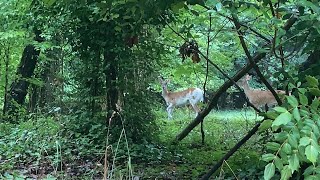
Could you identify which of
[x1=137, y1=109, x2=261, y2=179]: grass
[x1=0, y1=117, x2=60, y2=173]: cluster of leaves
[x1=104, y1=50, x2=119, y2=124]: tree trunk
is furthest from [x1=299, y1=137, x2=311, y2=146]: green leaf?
[x1=104, y1=50, x2=119, y2=124]: tree trunk

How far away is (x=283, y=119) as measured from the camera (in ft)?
5.97

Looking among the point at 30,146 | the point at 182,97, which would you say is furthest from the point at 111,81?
the point at 182,97

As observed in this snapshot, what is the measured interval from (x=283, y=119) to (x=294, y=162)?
0.16 metres

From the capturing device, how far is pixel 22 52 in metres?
9.99

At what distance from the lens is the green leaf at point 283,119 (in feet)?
5.92

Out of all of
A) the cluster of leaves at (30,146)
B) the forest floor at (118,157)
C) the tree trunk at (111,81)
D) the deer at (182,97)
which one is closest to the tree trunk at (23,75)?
the forest floor at (118,157)

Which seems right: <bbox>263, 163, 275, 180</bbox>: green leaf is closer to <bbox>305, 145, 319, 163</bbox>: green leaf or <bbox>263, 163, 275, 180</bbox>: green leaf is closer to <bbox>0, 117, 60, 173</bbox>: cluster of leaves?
<bbox>305, 145, 319, 163</bbox>: green leaf

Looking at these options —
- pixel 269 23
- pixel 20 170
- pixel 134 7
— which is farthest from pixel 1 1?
pixel 269 23

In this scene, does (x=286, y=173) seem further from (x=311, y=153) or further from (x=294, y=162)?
(x=311, y=153)

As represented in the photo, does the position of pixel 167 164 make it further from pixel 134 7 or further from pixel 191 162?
pixel 134 7

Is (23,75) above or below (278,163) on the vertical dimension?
above

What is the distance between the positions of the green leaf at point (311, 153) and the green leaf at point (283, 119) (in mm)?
126

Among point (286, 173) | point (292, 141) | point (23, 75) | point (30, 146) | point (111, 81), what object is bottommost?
point (30, 146)

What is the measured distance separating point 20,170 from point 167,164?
1.54 meters
